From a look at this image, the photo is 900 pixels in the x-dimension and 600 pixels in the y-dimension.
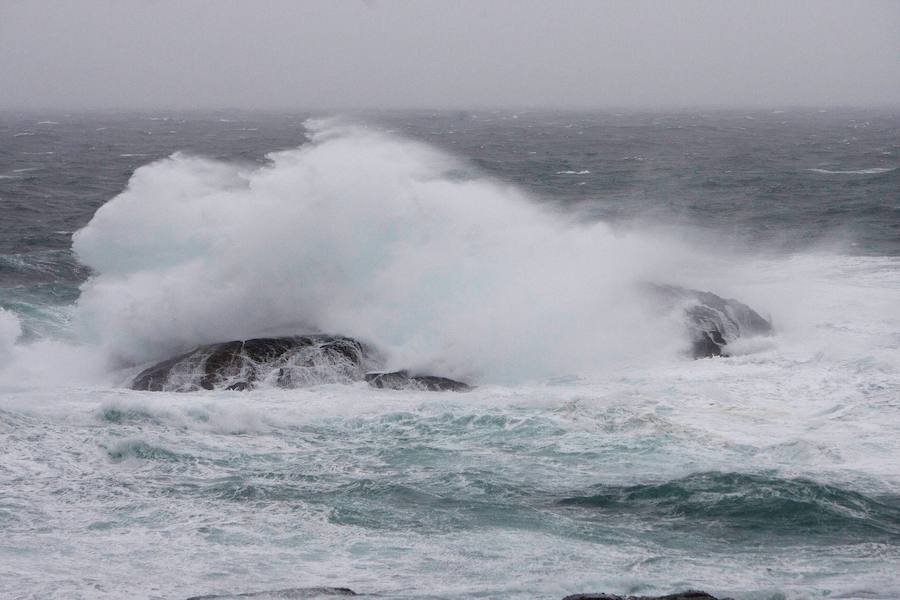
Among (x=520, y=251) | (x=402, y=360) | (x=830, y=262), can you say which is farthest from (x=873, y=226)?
(x=402, y=360)

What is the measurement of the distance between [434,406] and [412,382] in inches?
46.6

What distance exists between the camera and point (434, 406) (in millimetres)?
13781

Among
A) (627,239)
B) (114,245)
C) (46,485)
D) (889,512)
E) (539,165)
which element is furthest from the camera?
(539,165)

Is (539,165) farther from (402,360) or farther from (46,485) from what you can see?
(46,485)

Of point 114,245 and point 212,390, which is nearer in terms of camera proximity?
point 212,390

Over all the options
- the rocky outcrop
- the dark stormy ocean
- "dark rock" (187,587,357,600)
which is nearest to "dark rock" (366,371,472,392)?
the rocky outcrop

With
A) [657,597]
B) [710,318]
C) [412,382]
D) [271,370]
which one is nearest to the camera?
[657,597]

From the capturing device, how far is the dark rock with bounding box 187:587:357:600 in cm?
826

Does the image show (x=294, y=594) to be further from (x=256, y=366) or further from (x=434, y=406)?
(x=256, y=366)

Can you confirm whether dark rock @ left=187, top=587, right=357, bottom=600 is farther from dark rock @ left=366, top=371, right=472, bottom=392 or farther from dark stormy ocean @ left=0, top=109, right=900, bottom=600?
dark rock @ left=366, top=371, right=472, bottom=392

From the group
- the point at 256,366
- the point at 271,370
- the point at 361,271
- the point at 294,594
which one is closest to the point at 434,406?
the point at 271,370

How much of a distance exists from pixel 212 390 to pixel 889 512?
9.17 metres

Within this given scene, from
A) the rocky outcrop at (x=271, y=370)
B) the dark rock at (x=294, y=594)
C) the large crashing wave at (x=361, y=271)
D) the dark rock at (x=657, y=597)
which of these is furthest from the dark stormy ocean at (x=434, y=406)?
the dark rock at (x=657, y=597)

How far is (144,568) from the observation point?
8.97 meters
